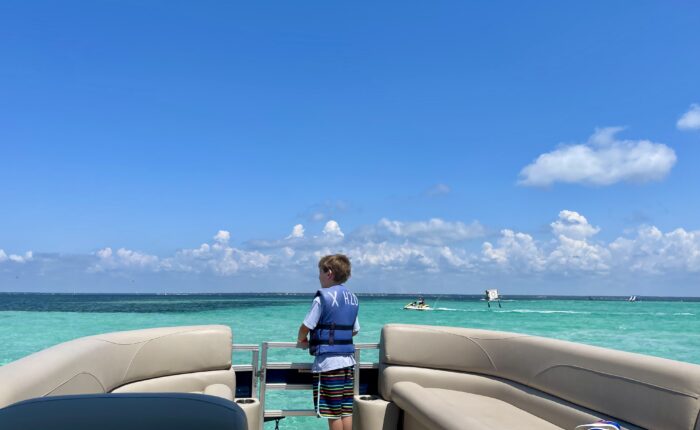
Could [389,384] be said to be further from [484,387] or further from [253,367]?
[253,367]

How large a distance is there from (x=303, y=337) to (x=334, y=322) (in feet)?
0.70

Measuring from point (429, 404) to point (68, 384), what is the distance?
165 centimetres

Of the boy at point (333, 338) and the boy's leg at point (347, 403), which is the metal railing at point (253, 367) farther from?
the boy's leg at point (347, 403)

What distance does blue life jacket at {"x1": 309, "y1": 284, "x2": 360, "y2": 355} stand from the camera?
313 centimetres

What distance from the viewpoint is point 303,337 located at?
3160mm

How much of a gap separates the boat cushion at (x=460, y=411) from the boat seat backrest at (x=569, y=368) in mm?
222

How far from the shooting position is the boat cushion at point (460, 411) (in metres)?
2.17

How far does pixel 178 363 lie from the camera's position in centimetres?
333

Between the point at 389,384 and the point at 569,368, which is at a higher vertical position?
the point at 569,368

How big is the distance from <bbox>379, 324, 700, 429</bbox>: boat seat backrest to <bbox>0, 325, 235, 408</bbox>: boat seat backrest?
1.25 meters

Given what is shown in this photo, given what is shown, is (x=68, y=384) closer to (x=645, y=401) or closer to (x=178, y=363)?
(x=178, y=363)

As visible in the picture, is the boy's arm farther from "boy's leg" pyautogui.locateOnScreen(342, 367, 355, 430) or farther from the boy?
"boy's leg" pyautogui.locateOnScreen(342, 367, 355, 430)

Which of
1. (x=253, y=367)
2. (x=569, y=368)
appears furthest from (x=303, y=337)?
(x=569, y=368)

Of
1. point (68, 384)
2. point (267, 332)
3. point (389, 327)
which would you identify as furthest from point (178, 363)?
point (267, 332)
